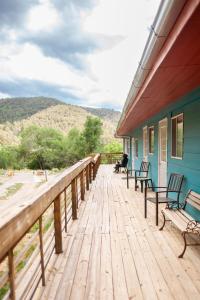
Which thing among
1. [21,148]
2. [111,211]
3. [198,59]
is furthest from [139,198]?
[21,148]

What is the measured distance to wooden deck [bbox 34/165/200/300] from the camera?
7.09ft

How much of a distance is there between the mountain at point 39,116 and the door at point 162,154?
167 ft

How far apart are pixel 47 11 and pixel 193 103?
10473 millimetres

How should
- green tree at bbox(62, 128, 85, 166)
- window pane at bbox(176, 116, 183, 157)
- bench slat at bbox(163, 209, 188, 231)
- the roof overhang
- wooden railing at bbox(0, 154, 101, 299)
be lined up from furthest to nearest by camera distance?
green tree at bbox(62, 128, 85, 166)
window pane at bbox(176, 116, 183, 157)
bench slat at bbox(163, 209, 188, 231)
the roof overhang
wooden railing at bbox(0, 154, 101, 299)

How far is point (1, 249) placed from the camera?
3.75ft

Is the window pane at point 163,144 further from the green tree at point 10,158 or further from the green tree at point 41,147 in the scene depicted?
the green tree at point 10,158

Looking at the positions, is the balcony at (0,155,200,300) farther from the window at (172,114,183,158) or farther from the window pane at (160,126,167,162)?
the window pane at (160,126,167,162)

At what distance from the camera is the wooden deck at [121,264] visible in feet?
7.09

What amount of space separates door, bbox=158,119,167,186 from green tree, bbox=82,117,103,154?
2987cm

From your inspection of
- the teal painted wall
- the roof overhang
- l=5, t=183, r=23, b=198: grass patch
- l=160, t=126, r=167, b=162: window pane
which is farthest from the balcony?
l=5, t=183, r=23, b=198: grass patch

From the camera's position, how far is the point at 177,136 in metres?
5.07

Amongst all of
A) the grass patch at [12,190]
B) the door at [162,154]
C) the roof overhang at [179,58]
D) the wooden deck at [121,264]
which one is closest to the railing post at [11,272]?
the wooden deck at [121,264]

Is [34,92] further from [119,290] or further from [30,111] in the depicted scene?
[119,290]

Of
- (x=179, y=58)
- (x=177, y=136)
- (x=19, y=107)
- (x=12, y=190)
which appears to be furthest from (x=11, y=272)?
(x=19, y=107)
